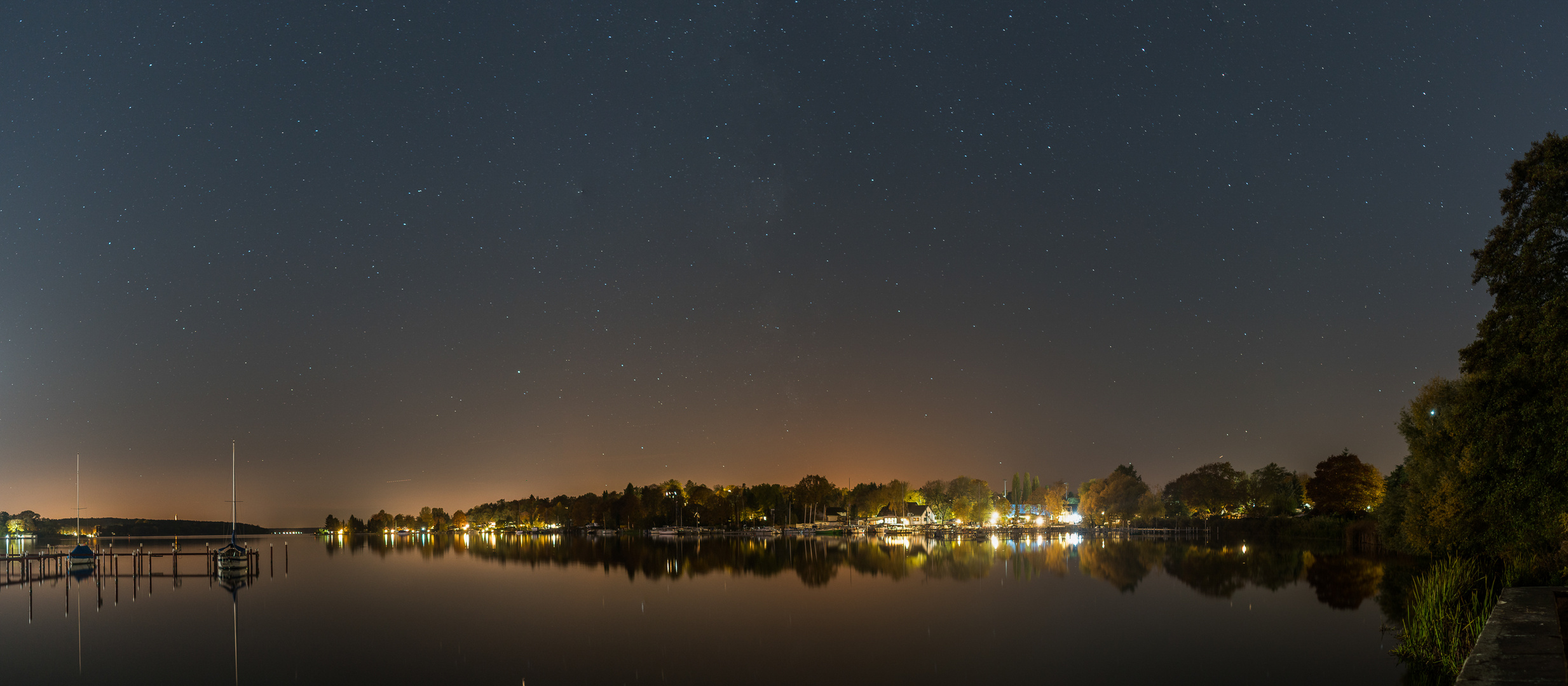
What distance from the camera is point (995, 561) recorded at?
240 feet

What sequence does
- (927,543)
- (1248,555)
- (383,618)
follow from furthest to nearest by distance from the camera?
(927,543), (1248,555), (383,618)

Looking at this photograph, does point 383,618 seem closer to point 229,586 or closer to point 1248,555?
point 229,586

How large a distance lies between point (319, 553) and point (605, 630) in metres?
106

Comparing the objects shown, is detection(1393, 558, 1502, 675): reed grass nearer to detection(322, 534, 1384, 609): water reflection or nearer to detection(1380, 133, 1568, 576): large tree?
detection(1380, 133, 1568, 576): large tree

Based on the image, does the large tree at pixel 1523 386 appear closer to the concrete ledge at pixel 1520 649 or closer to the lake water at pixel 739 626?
the lake water at pixel 739 626

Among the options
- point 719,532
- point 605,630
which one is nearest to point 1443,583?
point 605,630

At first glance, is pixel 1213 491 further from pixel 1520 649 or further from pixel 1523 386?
pixel 1520 649

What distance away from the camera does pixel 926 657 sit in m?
28.5

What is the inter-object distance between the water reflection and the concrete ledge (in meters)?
24.6

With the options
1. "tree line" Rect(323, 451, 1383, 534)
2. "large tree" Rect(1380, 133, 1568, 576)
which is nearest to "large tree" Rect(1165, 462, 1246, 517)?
A: "tree line" Rect(323, 451, 1383, 534)

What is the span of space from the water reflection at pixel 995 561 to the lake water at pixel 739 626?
0.54 metres

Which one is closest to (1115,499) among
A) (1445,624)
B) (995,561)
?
(995,561)

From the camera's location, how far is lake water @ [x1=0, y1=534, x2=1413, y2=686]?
89.0 feet

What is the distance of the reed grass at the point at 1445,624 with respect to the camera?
800 inches
